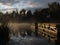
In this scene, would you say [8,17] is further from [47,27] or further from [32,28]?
[32,28]

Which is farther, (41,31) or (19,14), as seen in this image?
(41,31)

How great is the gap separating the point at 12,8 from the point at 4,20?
1.20m

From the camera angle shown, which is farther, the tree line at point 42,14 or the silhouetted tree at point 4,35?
the tree line at point 42,14

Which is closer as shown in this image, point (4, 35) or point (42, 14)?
point (4, 35)

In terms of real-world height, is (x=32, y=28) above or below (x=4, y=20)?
below

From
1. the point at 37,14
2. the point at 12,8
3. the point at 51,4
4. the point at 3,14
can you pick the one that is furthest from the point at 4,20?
the point at 51,4

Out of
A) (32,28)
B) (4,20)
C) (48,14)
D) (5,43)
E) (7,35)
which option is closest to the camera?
(5,43)

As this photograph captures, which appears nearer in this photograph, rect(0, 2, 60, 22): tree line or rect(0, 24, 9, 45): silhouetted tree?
rect(0, 24, 9, 45): silhouetted tree

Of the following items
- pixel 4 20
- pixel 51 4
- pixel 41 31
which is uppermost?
pixel 51 4

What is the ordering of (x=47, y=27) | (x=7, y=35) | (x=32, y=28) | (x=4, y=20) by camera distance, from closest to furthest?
(x=7, y=35) < (x=4, y=20) < (x=47, y=27) < (x=32, y=28)

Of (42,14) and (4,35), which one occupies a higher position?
(42,14)

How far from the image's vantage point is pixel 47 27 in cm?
1116

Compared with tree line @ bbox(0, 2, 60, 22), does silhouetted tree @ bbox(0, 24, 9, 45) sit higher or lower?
lower

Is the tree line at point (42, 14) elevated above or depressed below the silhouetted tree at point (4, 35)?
above
